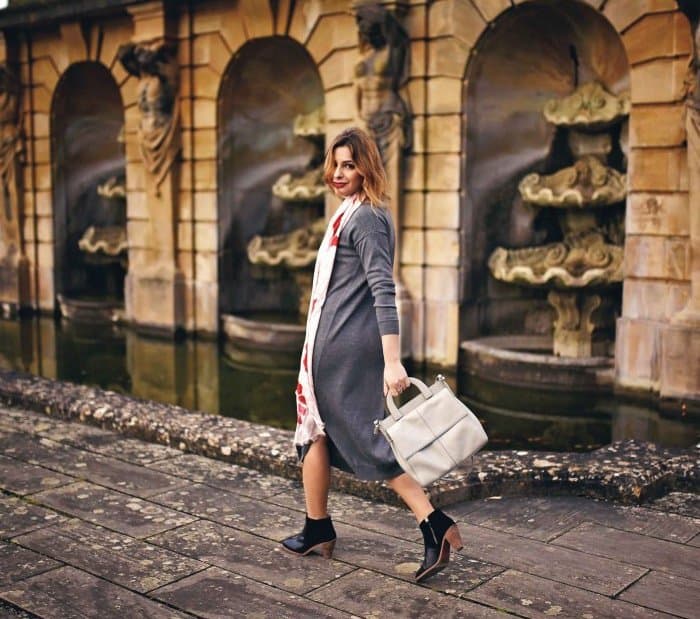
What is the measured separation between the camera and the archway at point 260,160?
1335 centimetres

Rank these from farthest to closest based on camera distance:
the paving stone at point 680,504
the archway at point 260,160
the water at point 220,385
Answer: the archway at point 260,160 < the water at point 220,385 < the paving stone at point 680,504

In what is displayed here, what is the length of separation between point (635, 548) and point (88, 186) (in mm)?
14049

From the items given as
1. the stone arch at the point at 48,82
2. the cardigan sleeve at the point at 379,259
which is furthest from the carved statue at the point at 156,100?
the cardigan sleeve at the point at 379,259

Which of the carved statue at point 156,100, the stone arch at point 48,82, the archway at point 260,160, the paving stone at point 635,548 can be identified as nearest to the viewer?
the paving stone at point 635,548

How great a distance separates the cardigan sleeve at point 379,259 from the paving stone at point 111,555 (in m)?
1.28

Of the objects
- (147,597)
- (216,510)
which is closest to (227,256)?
(216,510)

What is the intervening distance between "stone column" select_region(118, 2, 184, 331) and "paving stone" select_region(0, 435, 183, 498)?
7.45m

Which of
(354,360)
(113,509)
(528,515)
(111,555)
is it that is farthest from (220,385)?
(354,360)

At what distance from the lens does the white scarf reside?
4047mm

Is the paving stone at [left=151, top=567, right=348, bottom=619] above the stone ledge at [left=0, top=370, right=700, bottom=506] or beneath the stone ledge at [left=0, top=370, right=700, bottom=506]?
beneath

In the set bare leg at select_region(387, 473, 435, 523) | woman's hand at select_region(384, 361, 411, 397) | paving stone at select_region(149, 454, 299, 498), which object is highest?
woman's hand at select_region(384, 361, 411, 397)

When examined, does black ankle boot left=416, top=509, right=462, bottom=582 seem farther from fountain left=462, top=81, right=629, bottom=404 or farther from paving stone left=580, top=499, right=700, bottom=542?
fountain left=462, top=81, right=629, bottom=404

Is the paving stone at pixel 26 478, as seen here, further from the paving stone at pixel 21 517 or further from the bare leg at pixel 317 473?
the bare leg at pixel 317 473

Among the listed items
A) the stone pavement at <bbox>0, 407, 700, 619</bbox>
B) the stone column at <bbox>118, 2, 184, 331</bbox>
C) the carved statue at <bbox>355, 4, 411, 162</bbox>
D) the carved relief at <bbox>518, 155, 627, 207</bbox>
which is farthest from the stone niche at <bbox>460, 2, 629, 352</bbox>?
the stone pavement at <bbox>0, 407, 700, 619</bbox>
